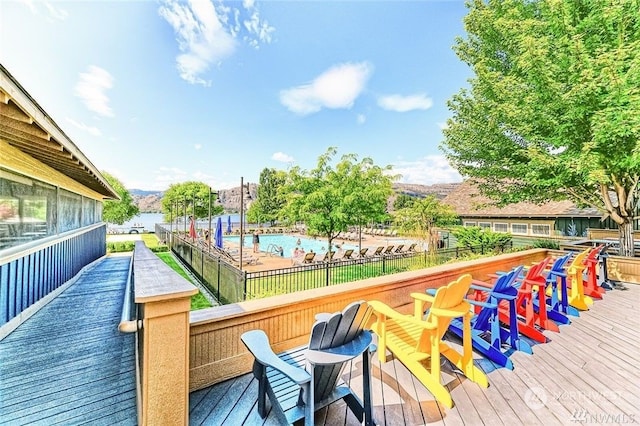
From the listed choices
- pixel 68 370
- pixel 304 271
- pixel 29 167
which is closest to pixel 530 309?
pixel 304 271

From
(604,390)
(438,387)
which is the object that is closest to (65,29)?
(438,387)

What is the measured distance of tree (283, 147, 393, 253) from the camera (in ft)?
40.5

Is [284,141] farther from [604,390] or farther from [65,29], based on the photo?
[604,390]

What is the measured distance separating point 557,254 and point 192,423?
10.5 m

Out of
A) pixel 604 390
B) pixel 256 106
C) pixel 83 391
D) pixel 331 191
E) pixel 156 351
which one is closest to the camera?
pixel 156 351

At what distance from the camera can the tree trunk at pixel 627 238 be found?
8.65 meters

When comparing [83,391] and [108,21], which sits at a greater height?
[108,21]

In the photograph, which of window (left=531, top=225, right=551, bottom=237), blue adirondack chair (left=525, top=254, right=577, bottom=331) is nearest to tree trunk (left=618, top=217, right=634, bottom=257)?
blue adirondack chair (left=525, top=254, right=577, bottom=331)

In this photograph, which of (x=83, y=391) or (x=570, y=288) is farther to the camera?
(x=570, y=288)

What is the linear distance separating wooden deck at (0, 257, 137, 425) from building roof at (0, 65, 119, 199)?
2510 millimetres

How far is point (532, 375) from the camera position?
297cm

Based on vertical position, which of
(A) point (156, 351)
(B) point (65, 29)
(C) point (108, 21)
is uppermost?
(C) point (108, 21)

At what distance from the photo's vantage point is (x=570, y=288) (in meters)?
5.83

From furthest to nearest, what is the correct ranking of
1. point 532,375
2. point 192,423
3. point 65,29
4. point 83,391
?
point 65,29, point 532,375, point 83,391, point 192,423
